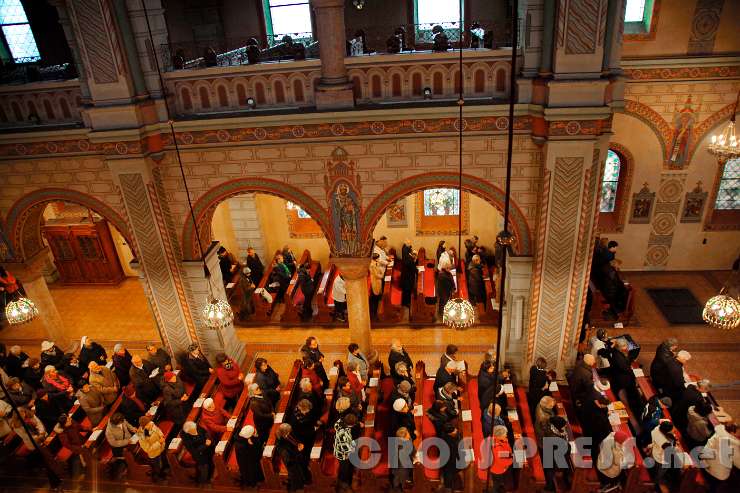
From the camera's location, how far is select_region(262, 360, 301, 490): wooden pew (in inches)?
349

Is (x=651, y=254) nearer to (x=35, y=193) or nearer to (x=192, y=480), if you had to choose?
(x=192, y=480)

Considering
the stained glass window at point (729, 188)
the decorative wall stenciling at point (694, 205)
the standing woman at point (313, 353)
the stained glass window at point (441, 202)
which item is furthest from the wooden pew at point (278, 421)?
the stained glass window at point (729, 188)

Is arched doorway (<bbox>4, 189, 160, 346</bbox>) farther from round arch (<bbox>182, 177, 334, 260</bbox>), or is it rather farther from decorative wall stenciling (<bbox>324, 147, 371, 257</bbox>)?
decorative wall stenciling (<bbox>324, 147, 371, 257</bbox>)

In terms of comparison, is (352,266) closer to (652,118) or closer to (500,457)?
(500,457)

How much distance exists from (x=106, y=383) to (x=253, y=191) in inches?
188

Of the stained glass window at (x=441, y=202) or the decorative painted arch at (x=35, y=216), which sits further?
the stained glass window at (x=441, y=202)

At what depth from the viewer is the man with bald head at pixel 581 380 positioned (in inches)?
366

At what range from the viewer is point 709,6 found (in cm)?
1134

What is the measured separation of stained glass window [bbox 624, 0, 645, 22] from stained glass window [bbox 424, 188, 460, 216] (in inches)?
229

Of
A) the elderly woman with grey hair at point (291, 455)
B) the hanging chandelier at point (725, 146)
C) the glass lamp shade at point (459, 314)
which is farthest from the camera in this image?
the hanging chandelier at point (725, 146)

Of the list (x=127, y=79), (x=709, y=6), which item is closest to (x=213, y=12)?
(x=127, y=79)

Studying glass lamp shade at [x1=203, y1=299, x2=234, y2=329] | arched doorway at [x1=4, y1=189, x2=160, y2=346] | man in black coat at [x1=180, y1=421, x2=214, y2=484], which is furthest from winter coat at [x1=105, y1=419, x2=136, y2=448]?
arched doorway at [x1=4, y1=189, x2=160, y2=346]

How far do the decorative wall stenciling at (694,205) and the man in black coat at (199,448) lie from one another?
483 inches

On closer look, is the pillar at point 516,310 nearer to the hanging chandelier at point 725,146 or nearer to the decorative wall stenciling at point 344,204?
the decorative wall stenciling at point 344,204
